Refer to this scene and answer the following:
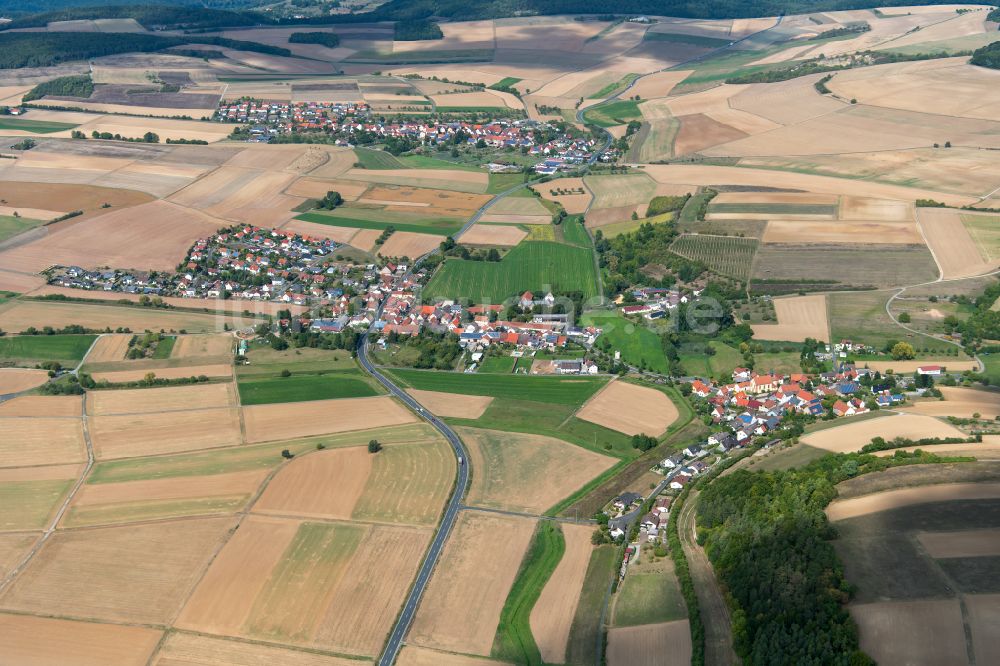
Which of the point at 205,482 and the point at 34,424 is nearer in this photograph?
the point at 205,482

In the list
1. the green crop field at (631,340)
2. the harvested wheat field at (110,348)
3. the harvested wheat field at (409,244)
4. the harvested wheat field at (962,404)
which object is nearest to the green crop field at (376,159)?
the harvested wheat field at (409,244)

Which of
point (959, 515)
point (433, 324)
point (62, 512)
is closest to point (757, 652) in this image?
point (959, 515)

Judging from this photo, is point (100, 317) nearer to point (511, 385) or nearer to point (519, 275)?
point (519, 275)

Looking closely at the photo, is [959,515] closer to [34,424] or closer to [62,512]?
[62,512]

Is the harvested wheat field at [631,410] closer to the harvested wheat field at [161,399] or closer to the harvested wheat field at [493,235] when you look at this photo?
the harvested wheat field at [161,399]

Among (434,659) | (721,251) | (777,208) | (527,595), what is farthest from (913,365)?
(434,659)

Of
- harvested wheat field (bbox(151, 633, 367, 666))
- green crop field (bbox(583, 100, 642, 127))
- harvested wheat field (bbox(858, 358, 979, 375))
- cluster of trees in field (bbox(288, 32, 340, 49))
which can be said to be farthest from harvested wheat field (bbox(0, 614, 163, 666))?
cluster of trees in field (bbox(288, 32, 340, 49))
